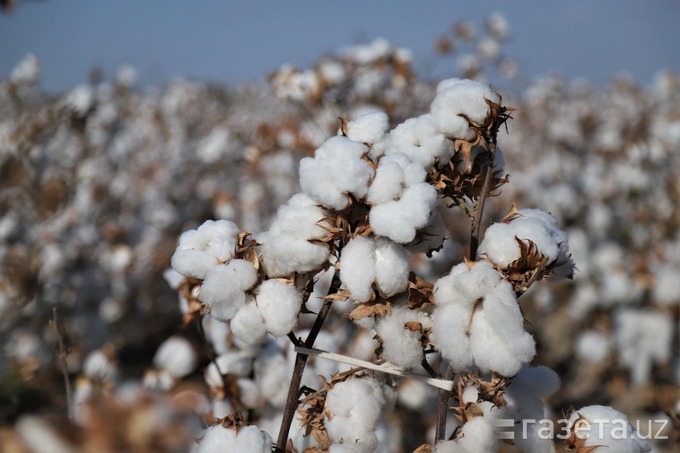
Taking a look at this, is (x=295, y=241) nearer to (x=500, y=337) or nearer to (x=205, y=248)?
(x=205, y=248)

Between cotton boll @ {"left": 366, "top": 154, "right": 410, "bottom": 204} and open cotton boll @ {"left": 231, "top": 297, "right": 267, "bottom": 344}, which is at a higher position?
cotton boll @ {"left": 366, "top": 154, "right": 410, "bottom": 204}

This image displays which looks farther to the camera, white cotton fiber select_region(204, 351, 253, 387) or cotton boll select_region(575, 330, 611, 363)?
cotton boll select_region(575, 330, 611, 363)

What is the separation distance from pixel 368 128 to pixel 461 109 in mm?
150

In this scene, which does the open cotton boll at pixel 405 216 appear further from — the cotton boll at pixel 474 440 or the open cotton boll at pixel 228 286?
the cotton boll at pixel 474 440

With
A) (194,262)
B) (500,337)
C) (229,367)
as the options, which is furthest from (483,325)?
(229,367)

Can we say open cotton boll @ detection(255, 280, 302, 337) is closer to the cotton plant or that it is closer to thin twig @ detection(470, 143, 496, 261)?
the cotton plant

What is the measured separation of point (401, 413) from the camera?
288cm

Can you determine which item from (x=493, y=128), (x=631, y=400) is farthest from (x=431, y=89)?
(x=493, y=128)

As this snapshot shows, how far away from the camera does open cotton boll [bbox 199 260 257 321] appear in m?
1.00

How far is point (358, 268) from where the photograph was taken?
38.3 inches

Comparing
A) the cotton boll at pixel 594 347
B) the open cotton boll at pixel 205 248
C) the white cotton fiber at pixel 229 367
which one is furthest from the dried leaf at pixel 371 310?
the cotton boll at pixel 594 347

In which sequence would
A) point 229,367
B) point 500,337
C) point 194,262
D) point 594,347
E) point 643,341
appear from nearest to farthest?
point 500,337
point 194,262
point 229,367
point 643,341
point 594,347

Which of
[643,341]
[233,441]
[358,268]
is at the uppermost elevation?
[643,341]

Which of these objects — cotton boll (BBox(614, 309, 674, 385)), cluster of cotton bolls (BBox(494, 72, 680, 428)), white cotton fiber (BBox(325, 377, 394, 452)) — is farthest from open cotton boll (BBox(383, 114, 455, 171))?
cotton boll (BBox(614, 309, 674, 385))
